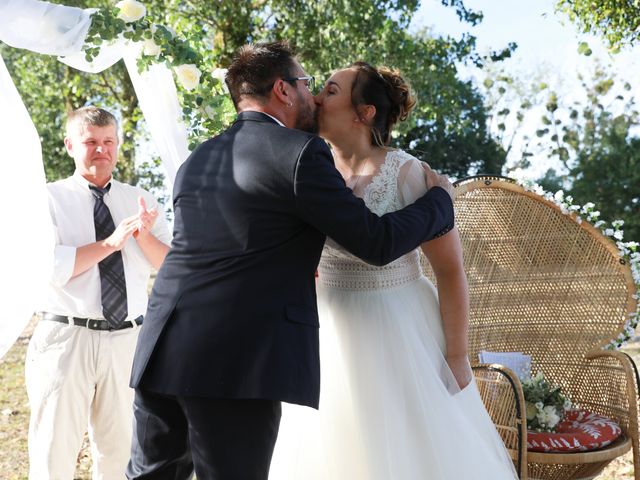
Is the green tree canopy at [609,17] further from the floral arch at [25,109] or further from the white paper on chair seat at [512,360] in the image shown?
the floral arch at [25,109]

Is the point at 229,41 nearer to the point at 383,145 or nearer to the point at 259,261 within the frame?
the point at 383,145

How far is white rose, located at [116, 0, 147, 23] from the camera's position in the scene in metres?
3.31

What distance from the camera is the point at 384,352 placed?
2680mm

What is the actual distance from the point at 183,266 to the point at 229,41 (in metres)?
8.16

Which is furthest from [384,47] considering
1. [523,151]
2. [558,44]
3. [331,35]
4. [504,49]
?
[558,44]

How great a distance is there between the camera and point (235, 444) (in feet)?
6.72

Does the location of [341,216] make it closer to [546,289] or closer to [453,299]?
[453,299]

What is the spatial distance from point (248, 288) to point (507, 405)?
1.79 metres

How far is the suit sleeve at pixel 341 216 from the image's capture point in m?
2.03

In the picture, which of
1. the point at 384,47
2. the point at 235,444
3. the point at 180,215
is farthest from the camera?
the point at 384,47

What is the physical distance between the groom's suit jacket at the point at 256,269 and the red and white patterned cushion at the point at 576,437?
5.87ft

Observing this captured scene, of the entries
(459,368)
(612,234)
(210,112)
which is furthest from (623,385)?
(210,112)

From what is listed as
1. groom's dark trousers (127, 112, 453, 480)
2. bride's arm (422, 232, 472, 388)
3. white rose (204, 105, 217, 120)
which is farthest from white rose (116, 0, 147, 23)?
bride's arm (422, 232, 472, 388)

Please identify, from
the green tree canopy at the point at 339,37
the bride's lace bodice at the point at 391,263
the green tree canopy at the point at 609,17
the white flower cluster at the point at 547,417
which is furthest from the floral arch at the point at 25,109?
the green tree canopy at the point at 609,17
